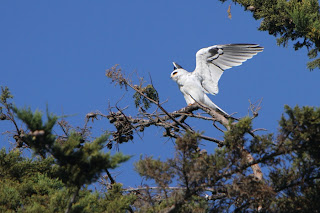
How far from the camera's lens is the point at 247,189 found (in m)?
6.07

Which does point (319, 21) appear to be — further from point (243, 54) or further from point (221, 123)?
point (221, 123)

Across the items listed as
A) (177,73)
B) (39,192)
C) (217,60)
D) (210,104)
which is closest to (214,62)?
(217,60)

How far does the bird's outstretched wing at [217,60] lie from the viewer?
32.4 feet

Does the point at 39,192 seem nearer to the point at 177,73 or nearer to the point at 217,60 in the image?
the point at 177,73

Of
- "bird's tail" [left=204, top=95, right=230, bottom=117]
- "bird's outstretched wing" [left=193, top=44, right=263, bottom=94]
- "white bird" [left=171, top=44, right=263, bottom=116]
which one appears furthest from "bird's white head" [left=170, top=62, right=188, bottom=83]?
"bird's tail" [left=204, top=95, right=230, bottom=117]

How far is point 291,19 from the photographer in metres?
9.43

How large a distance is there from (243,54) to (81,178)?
518 cm

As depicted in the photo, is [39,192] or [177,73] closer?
[39,192]

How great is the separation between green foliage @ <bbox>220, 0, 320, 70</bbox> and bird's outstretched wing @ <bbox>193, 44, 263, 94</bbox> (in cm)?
46

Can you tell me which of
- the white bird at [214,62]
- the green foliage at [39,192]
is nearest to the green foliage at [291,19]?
the white bird at [214,62]

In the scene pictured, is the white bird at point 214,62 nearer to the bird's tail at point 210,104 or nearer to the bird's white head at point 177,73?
the bird's white head at point 177,73

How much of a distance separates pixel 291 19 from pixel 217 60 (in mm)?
1435

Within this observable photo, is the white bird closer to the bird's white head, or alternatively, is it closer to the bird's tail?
the bird's white head

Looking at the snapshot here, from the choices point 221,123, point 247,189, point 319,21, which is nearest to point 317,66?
point 319,21
